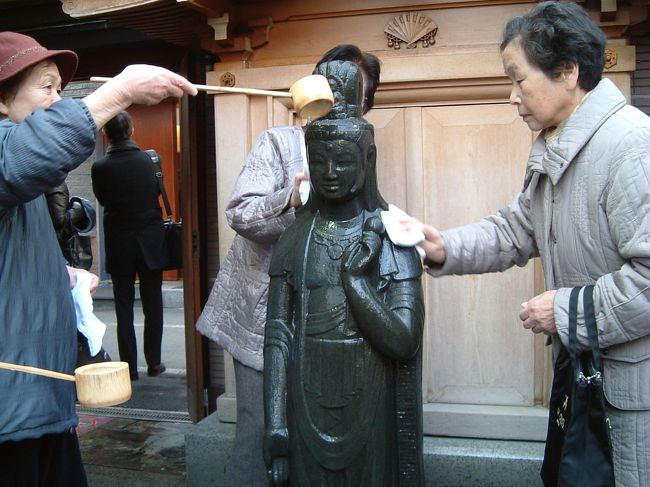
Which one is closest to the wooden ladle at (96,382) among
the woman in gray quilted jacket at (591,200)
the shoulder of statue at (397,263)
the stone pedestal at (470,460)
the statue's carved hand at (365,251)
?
the statue's carved hand at (365,251)

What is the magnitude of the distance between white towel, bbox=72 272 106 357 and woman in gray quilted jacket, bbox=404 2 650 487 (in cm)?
110

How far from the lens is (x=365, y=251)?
84.5 inches

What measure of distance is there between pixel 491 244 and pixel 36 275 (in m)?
1.55

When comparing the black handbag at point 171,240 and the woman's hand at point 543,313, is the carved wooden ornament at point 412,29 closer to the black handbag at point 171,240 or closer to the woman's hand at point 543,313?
the woman's hand at point 543,313

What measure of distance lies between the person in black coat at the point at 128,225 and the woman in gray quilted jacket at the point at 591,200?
400cm

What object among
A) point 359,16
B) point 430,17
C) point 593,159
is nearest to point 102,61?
point 359,16

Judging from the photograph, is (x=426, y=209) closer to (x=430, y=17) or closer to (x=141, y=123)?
(x=430, y=17)

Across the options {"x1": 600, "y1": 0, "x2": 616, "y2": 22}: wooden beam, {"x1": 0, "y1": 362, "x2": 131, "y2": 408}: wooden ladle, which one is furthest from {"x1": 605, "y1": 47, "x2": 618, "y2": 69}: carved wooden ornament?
{"x1": 0, "y1": 362, "x2": 131, "y2": 408}: wooden ladle

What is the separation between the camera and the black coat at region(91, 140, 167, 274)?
5789 millimetres

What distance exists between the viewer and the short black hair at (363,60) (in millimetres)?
2826

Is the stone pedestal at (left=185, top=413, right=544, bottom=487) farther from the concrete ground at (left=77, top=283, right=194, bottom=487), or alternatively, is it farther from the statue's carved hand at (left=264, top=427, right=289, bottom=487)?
the statue's carved hand at (left=264, top=427, right=289, bottom=487)

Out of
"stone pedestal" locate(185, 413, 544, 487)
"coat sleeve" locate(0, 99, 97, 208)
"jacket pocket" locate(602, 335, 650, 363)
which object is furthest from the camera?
"stone pedestal" locate(185, 413, 544, 487)

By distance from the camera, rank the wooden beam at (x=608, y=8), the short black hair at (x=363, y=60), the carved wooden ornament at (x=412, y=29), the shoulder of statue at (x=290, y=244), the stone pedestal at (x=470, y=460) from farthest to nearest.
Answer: the carved wooden ornament at (x=412, y=29) < the stone pedestal at (x=470, y=460) < the wooden beam at (x=608, y=8) < the short black hair at (x=363, y=60) < the shoulder of statue at (x=290, y=244)

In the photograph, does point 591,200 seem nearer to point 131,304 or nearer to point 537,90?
point 537,90
